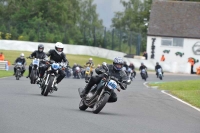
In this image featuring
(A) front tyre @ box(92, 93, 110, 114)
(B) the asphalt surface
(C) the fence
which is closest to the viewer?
(B) the asphalt surface

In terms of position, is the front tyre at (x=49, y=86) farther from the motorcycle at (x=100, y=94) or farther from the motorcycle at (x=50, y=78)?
the motorcycle at (x=100, y=94)

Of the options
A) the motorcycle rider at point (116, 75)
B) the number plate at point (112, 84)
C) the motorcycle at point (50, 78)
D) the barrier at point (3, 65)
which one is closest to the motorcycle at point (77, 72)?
the barrier at point (3, 65)

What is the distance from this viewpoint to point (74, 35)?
77062mm

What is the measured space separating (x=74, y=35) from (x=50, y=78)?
5576 cm

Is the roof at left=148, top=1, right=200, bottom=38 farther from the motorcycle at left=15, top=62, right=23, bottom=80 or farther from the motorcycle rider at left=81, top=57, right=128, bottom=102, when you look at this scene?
the motorcycle rider at left=81, top=57, right=128, bottom=102

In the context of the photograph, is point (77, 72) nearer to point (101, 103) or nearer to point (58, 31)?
point (58, 31)

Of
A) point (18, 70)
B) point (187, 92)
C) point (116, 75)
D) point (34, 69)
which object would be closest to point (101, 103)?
point (116, 75)

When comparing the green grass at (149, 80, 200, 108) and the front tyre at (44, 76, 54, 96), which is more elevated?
the front tyre at (44, 76, 54, 96)

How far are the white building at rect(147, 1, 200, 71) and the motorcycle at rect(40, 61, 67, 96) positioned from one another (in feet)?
170

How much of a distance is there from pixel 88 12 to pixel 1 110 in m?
137

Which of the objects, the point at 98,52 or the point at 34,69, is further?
the point at 98,52

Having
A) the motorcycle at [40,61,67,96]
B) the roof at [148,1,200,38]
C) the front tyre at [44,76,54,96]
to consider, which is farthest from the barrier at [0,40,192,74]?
the front tyre at [44,76,54,96]

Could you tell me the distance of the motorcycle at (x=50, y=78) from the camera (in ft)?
70.1

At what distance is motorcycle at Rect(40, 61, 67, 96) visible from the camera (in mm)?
21367
